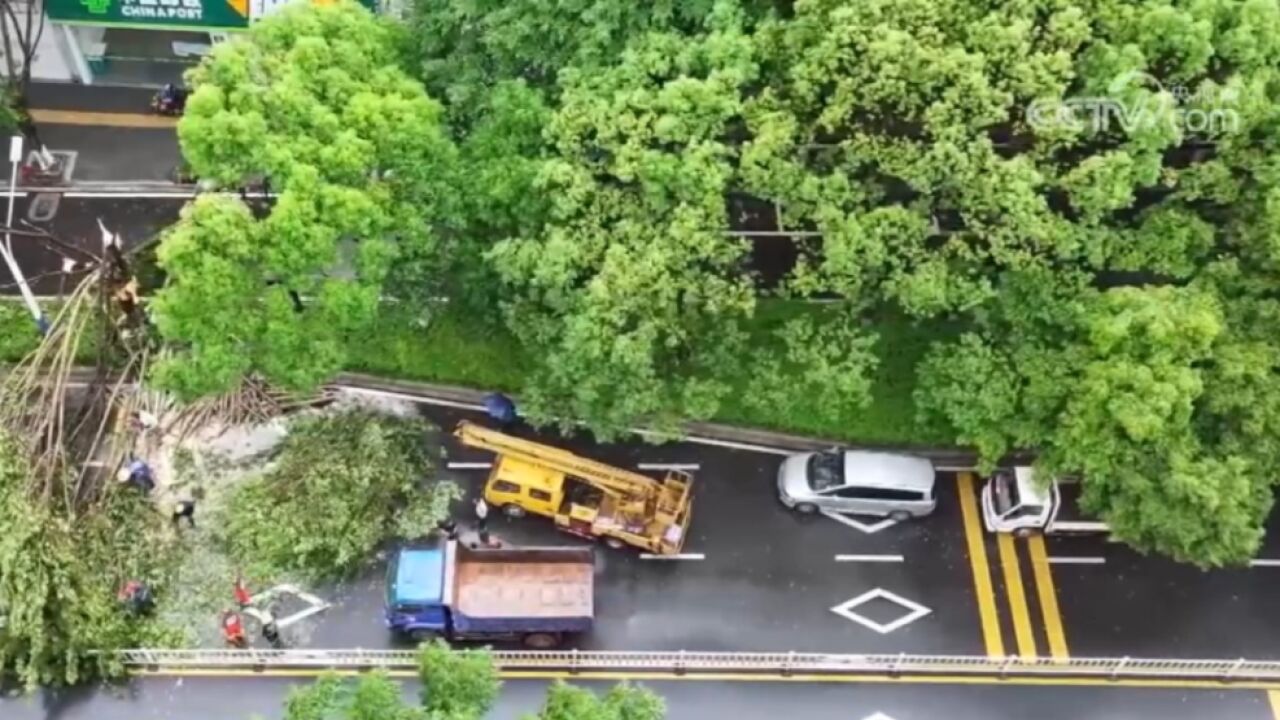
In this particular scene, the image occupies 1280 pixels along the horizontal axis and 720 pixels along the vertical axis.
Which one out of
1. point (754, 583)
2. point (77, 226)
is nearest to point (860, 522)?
point (754, 583)

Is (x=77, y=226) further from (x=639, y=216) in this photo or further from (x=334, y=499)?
(x=639, y=216)

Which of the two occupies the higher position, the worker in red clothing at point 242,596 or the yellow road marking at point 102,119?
the yellow road marking at point 102,119

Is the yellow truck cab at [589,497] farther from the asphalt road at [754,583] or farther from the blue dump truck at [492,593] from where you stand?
the blue dump truck at [492,593]

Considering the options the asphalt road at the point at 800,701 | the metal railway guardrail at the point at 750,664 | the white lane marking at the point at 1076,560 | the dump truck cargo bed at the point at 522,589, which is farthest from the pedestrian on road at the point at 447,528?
the white lane marking at the point at 1076,560

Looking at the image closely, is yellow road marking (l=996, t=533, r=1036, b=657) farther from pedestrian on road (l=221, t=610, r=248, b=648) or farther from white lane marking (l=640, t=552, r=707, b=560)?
pedestrian on road (l=221, t=610, r=248, b=648)

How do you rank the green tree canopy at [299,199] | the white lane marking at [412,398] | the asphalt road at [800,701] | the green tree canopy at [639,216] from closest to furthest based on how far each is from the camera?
the green tree canopy at [299,199]
the green tree canopy at [639,216]
the asphalt road at [800,701]
the white lane marking at [412,398]

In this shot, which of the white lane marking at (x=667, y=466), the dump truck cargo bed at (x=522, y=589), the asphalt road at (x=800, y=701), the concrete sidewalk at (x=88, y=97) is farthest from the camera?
the concrete sidewalk at (x=88, y=97)

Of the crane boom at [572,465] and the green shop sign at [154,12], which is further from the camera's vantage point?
the green shop sign at [154,12]
